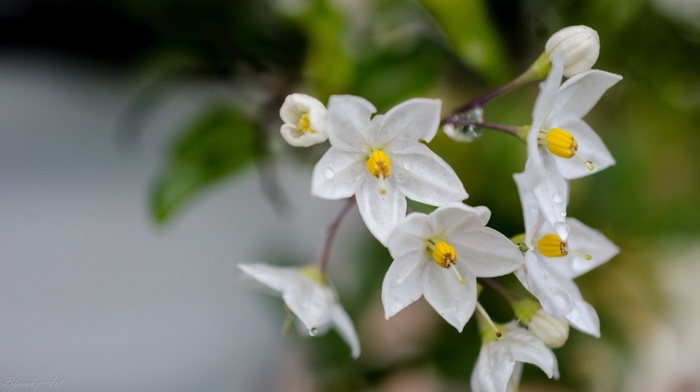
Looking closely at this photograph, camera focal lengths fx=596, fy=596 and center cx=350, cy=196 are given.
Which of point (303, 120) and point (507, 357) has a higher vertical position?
point (303, 120)

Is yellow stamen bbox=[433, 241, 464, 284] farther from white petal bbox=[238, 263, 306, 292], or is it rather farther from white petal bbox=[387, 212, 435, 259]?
white petal bbox=[238, 263, 306, 292]

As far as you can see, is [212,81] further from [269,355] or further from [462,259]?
[462,259]

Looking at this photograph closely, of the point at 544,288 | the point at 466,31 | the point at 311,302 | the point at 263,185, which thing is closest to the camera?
the point at 544,288

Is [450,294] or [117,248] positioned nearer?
[450,294]

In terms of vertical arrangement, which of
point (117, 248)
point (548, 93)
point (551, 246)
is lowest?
point (117, 248)

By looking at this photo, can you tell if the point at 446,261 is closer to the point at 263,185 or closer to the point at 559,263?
the point at 559,263

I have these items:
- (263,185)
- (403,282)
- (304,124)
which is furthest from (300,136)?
(263,185)

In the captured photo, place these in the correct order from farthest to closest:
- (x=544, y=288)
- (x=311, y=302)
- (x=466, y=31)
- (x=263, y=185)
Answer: (x=263, y=185), (x=466, y=31), (x=311, y=302), (x=544, y=288)
